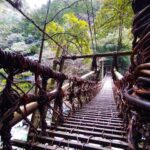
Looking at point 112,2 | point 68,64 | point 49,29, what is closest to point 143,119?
point 112,2

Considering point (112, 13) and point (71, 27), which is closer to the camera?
point (112, 13)

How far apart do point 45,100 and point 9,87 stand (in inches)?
26.1

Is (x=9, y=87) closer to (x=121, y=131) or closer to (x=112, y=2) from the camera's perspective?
(x=121, y=131)

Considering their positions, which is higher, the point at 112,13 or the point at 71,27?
the point at 71,27

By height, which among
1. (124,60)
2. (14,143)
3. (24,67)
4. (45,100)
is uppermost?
(124,60)

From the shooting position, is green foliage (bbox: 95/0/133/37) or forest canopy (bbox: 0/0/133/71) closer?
forest canopy (bbox: 0/0/133/71)

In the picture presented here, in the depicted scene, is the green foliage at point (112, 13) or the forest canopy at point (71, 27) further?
the green foliage at point (112, 13)

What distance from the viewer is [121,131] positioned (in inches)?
91.1

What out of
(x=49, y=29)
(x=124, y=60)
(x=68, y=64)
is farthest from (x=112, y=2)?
(x=124, y=60)

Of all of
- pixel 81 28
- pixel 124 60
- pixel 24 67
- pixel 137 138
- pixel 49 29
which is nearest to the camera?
pixel 137 138

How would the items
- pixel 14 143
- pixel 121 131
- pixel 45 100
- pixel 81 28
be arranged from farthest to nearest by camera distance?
1. pixel 81 28
2. pixel 121 131
3. pixel 45 100
4. pixel 14 143

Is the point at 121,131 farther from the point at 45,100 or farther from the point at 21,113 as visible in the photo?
the point at 21,113

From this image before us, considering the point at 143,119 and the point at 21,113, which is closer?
the point at 143,119

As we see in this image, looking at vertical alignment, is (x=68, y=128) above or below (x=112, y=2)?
below
